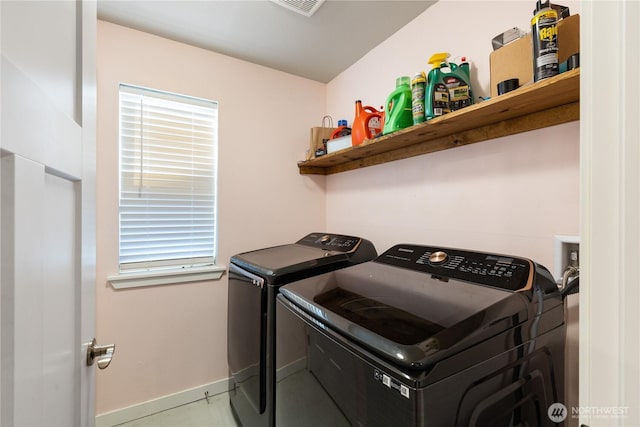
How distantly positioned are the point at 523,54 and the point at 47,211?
151 centimetres

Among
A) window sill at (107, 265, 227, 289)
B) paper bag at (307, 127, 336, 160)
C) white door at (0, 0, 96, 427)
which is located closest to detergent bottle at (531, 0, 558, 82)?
white door at (0, 0, 96, 427)

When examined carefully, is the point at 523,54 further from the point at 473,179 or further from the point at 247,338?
the point at 247,338

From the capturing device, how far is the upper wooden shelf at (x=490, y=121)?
96 centimetres

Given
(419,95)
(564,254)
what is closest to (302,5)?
(419,95)

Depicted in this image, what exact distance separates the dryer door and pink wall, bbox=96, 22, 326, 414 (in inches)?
15.6

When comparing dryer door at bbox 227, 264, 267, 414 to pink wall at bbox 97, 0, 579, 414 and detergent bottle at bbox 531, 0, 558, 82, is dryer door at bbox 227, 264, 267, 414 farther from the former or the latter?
detergent bottle at bbox 531, 0, 558, 82

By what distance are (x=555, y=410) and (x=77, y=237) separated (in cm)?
153

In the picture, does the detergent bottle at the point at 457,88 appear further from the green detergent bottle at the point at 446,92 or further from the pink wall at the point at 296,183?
the pink wall at the point at 296,183

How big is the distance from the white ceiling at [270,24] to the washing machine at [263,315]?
1.35 m

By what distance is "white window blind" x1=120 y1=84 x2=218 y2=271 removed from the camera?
1.86 metres

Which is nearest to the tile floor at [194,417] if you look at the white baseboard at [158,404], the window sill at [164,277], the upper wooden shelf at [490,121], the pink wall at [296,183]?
the white baseboard at [158,404]

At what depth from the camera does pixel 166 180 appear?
6.47 feet

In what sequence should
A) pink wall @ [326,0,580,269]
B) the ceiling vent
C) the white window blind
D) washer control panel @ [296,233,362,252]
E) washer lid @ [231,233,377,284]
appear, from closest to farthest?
pink wall @ [326,0,580,269] < washer lid @ [231,233,377,284] < the ceiling vent < washer control panel @ [296,233,362,252] < the white window blind

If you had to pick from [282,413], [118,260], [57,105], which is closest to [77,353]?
[57,105]
